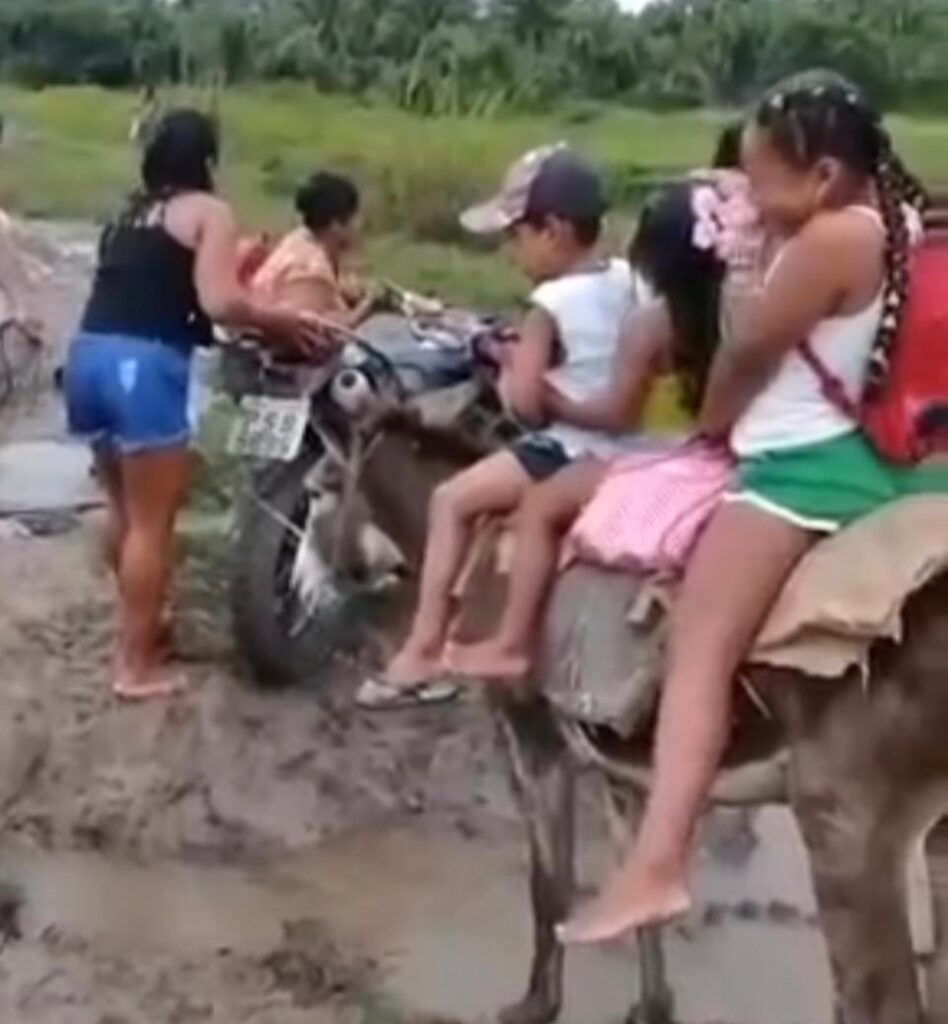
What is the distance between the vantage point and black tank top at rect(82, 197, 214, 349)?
785cm

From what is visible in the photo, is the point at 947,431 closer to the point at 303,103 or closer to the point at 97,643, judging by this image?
the point at 97,643

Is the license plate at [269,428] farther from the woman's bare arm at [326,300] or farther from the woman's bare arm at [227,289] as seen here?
the woman's bare arm at [326,300]

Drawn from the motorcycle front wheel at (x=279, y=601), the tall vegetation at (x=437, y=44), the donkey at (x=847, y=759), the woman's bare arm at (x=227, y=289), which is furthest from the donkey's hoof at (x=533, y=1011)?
the tall vegetation at (x=437, y=44)

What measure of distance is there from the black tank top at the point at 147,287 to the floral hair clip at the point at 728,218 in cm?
298

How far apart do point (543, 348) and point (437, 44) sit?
11.8 m

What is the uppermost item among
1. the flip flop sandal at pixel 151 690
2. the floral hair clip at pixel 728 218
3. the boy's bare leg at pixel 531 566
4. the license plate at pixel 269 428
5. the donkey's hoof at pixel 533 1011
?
the floral hair clip at pixel 728 218

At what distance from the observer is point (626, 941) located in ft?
21.4

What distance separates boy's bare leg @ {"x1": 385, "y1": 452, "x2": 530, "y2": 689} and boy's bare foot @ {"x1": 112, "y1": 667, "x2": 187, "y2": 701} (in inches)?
77.5

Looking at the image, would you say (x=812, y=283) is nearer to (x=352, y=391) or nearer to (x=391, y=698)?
(x=352, y=391)

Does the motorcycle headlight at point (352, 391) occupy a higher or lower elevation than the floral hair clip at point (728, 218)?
lower

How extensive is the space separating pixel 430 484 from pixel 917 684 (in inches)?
91.3

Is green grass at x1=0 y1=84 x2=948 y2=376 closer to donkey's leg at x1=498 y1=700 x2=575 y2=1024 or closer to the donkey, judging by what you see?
donkey's leg at x1=498 y1=700 x2=575 y2=1024

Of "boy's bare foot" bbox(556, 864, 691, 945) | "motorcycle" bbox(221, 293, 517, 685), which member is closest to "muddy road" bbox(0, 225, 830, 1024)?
"motorcycle" bbox(221, 293, 517, 685)

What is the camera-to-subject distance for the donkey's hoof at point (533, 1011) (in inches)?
239
